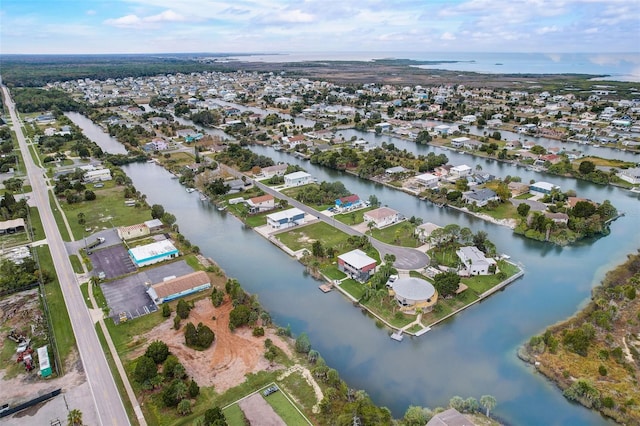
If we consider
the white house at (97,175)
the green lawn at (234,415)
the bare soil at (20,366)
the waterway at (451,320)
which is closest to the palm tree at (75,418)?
the bare soil at (20,366)

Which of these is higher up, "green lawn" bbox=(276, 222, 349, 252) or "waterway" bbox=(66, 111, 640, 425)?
"green lawn" bbox=(276, 222, 349, 252)

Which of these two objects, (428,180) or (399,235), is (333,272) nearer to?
(399,235)

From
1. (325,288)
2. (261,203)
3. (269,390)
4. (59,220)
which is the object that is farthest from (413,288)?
(59,220)

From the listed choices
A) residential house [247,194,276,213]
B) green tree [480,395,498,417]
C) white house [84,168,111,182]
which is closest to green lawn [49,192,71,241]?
white house [84,168,111,182]

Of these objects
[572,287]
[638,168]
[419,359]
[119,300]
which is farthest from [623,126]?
[119,300]

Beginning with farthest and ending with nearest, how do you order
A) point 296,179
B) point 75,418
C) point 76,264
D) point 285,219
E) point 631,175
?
point 296,179, point 631,175, point 285,219, point 76,264, point 75,418

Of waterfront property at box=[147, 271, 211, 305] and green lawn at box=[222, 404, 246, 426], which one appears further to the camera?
waterfront property at box=[147, 271, 211, 305]

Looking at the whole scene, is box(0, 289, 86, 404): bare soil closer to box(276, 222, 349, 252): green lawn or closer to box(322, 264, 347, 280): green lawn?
box(322, 264, 347, 280): green lawn

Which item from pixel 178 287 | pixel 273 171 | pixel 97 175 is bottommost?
pixel 178 287
